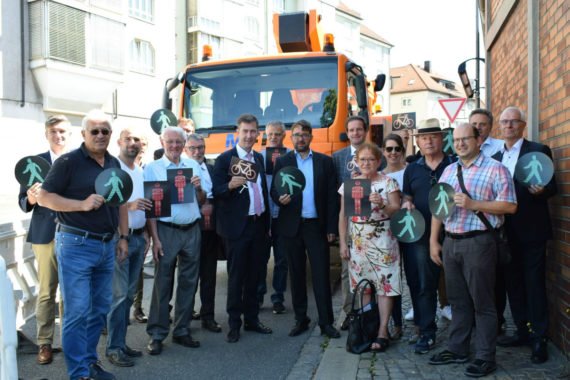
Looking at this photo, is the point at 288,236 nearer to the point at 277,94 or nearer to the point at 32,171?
the point at 32,171

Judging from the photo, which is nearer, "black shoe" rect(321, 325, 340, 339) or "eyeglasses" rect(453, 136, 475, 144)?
"eyeglasses" rect(453, 136, 475, 144)

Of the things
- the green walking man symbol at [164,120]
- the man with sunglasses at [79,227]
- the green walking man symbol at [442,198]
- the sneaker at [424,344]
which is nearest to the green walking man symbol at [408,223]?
the green walking man symbol at [442,198]

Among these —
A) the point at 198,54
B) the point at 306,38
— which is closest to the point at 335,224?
the point at 306,38

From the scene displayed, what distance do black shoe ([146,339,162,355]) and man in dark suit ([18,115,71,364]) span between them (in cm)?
80

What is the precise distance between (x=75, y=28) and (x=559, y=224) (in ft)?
66.4

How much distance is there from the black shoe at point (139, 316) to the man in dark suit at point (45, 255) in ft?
4.27

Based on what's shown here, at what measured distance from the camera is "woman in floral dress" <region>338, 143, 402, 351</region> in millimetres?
4887

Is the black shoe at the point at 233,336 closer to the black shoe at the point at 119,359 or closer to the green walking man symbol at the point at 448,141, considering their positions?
the black shoe at the point at 119,359

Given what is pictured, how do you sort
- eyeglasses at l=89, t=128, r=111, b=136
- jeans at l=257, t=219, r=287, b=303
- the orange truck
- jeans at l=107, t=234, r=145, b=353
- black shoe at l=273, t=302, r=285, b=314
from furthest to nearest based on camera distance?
the orange truck, jeans at l=257, t=219, r=287, b=303, black shoe at l=273, t=302, r=285, b=314, jeans at l=107, t=234, r=145, b=353, eyeglasses at l=89, t=128, r=111, b=136

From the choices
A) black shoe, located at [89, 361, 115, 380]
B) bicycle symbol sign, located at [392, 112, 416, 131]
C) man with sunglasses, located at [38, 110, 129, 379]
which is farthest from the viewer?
bicycle symbol sign, located at [392, 112, 416, 131]

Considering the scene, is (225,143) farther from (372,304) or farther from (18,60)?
(18,60)

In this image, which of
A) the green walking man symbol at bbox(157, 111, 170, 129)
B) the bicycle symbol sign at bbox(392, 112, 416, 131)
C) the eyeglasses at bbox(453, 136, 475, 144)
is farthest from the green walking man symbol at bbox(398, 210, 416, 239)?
the bicycle symbol sign at bbox(392, 112, 416, 131)

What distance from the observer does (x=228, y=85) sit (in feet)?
25.8

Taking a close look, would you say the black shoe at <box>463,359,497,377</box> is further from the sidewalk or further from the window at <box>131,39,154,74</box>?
the window at <box>131,39,154,74</box>
